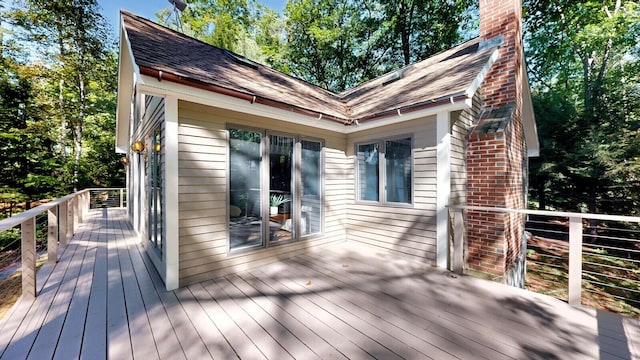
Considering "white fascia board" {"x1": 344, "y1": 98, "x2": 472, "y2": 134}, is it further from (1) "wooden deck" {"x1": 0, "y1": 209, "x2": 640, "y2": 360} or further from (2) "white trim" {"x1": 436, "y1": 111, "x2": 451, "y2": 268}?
(1) "wooden deck" {"x1": 0, "y1": 209, "x2": 640, "y2": 360}

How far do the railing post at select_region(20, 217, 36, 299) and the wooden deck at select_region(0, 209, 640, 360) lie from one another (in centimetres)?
16

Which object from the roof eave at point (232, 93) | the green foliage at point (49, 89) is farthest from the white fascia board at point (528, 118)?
the green foliage at point (49, 89)

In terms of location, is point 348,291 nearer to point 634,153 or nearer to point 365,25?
point 634,153

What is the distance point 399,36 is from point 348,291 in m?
14.6

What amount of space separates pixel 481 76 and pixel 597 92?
11.8 metres

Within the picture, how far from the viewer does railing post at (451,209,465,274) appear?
11.9ft

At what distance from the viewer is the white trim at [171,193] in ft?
10.1

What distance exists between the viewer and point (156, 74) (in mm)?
2742

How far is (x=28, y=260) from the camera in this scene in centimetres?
282

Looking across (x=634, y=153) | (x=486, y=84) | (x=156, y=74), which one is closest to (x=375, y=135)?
(x=486, y=84)

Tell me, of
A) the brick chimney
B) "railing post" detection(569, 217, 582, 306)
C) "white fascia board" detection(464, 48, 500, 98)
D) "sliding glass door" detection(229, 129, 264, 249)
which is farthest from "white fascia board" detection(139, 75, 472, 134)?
"railing post" detection(569, 217, 582, 306)

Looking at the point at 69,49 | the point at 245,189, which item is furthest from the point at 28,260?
the point at 69,49

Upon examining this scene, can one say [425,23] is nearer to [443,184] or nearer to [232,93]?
[443,184]

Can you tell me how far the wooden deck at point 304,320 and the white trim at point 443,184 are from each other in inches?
15.9
